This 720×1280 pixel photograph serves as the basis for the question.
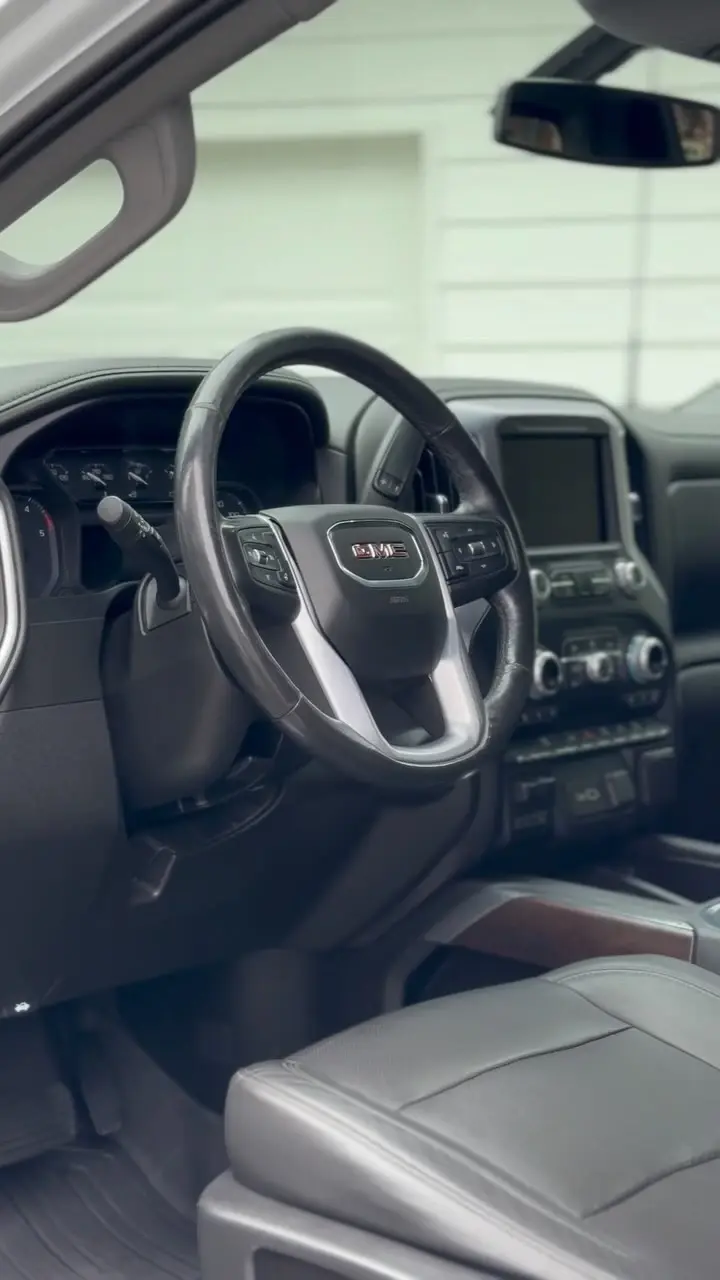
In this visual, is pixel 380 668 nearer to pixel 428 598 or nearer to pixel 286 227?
pixel 428 598

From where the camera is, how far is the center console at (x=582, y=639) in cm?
199

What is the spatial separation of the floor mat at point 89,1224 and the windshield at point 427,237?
2.60 m

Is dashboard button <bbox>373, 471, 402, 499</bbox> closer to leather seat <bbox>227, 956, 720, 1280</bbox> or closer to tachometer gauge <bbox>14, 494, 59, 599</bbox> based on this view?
tachometer gauge <bbox>14, 494, 59, 599</bbox>


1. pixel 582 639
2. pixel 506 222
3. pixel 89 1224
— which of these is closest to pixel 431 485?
pixel 582 639

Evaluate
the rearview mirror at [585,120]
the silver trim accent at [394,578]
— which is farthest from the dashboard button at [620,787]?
the rearview mirror at [585,120]

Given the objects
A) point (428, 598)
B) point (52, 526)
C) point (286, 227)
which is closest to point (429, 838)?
point (428, 598)

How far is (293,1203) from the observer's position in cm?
125

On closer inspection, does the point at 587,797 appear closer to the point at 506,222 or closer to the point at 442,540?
the point at 442,540

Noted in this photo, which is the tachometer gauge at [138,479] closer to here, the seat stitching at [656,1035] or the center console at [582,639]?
the center console at [582,639]

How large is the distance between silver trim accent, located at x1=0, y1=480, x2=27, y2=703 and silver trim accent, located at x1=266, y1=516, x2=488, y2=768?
0.25m

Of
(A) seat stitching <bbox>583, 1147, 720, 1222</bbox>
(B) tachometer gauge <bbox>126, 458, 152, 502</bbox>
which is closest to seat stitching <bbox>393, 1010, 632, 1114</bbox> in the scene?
(A) seat stitching <bbox>583, 1147, 720, 1222</bbox>

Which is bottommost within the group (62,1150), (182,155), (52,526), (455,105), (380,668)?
(62,1150)

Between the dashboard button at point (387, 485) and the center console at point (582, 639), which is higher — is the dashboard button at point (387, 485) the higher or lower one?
the higher one

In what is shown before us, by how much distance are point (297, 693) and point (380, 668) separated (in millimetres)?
142
